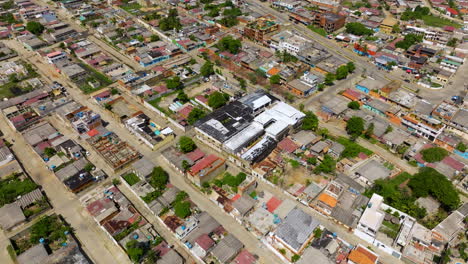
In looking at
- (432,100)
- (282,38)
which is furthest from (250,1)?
(432,100)

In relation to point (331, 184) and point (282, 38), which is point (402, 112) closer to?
point (331, 184)

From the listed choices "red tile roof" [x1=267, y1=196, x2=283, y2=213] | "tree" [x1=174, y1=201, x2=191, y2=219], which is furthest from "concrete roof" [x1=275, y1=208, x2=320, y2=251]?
"tree" [x1=174, y1=201, x2=191, y2=219]

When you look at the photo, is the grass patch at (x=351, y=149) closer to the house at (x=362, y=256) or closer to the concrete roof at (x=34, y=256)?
the house at (x=362, y=256)

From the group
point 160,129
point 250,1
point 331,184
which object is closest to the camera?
point 331,184

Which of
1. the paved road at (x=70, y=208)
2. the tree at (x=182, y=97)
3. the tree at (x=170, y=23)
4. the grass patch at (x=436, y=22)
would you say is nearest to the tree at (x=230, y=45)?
the tree at (x=170, y=23)

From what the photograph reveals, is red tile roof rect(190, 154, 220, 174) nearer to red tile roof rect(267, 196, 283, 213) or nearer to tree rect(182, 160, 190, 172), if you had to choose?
tree rect(182, 160, 190, 172)

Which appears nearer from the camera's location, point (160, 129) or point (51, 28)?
point (160, 129)
